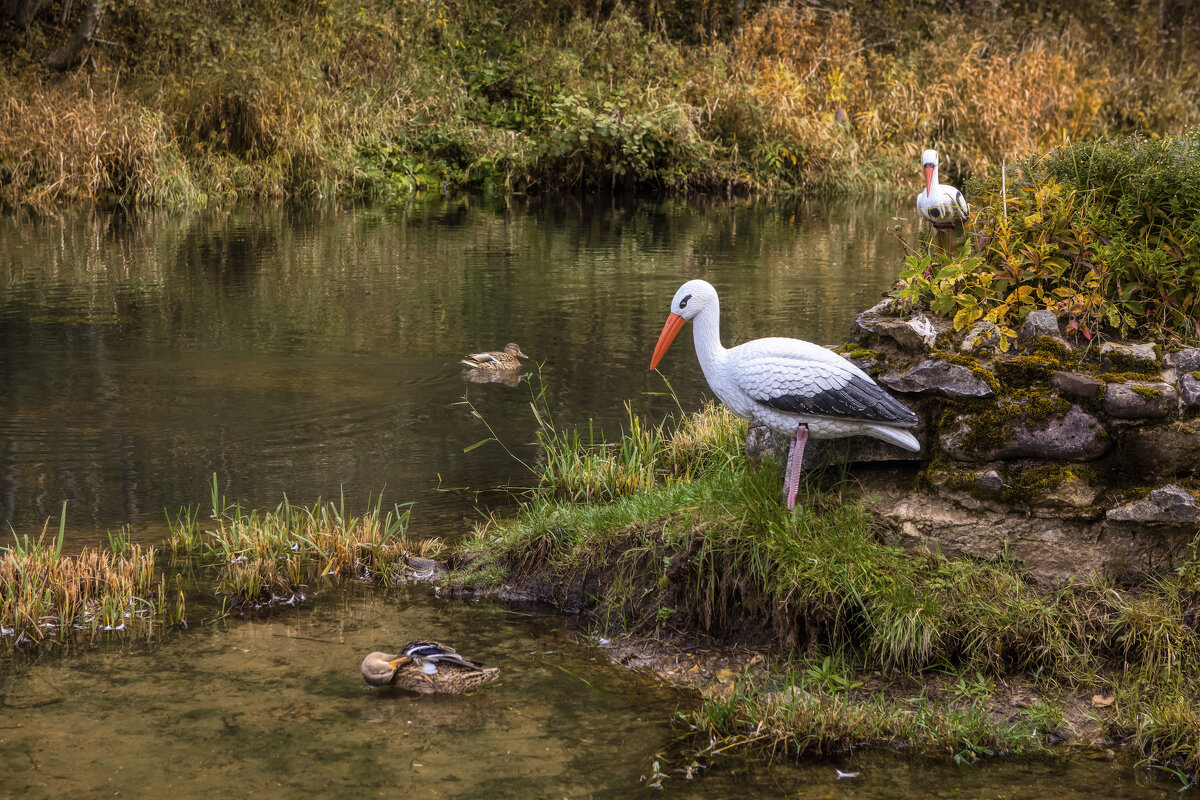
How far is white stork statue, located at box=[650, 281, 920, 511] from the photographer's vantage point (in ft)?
17.6

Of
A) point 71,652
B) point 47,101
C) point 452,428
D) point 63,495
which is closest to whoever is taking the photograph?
point 71,652

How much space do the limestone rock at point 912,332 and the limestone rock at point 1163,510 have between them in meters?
1.11

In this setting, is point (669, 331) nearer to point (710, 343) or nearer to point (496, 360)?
point (710, 343)

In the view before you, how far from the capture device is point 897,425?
547cm

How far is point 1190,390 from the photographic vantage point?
5.50m

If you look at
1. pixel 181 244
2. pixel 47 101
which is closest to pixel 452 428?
pixel 181 244

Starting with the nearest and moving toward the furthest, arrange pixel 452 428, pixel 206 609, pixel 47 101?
pixel 206 609 < pixel 452 428 < pixel 47 101

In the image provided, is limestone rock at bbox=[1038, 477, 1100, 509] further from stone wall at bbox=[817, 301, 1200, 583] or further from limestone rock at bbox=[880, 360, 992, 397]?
limestone rock at bbox=[880, 360, 992, 397]

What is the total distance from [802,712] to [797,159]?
76.6 ft

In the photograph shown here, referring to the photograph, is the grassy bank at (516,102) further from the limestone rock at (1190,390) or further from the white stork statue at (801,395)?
the limestone rock at (1190,390)

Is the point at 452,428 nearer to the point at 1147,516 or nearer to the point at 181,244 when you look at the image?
the point at 1147,516

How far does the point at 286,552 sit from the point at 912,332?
3296mm

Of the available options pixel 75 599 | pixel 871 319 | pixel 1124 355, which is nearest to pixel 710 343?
pixel 871 319

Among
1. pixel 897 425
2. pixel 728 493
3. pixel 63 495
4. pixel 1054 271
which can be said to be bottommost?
pixel 63 495
